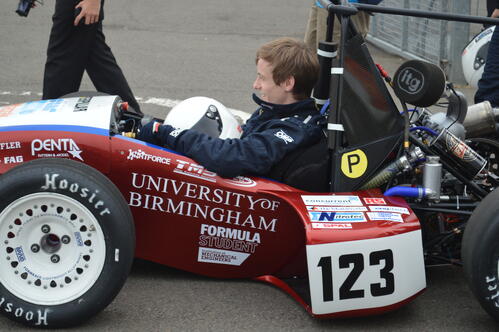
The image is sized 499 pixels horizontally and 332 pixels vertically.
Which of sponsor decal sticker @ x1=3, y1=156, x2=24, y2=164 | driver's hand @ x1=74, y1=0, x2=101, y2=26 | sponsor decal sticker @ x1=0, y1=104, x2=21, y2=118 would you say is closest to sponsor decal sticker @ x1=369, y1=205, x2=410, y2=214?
sponsor decal sticker @ x1=3, y1=156, x2=24, y2=164

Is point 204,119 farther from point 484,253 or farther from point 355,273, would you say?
point 484,253

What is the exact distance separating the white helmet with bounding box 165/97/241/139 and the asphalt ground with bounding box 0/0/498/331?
679mm

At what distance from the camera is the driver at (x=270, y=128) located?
3.70 meters

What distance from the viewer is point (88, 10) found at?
5.26 meters

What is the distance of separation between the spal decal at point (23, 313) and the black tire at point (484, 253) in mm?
1691

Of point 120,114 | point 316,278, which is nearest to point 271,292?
point 316,278

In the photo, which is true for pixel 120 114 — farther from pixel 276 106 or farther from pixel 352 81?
pixel 352 81

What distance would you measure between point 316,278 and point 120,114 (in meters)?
1.29

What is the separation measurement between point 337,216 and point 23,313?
1.30 meters

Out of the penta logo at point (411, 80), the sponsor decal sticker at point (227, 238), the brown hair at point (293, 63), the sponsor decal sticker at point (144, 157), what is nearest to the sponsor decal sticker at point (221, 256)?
the sponsor decal sticker at point (227, 238)

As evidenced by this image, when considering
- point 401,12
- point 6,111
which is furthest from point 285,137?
point 6,111

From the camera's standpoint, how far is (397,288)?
11.6 feet

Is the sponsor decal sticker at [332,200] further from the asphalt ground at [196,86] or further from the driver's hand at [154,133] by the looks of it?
the driver's hand at [154,133]

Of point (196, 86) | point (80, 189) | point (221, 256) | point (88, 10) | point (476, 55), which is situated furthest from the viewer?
point (196, 86)
